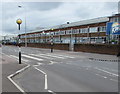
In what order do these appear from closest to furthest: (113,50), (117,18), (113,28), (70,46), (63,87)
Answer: (63,87)
(113,50)
(113,28)
(70,46)
(117,18)

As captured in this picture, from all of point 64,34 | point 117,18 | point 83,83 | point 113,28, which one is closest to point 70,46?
point 113,28

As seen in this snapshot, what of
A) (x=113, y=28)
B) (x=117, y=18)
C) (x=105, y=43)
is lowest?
(x=105, y=43)

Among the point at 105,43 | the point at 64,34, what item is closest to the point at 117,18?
the point at 105,43

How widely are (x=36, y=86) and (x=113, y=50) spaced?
61.3 ft

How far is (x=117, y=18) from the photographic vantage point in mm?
43438

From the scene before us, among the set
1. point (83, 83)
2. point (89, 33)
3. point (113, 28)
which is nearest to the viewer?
point (83, 83)

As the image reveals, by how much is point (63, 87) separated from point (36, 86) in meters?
1.28

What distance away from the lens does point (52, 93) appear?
5848 millimetres

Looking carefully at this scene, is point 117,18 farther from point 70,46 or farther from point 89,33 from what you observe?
point 70,46

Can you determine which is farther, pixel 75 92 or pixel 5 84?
pixel 5 84

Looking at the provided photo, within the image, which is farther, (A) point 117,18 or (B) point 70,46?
(A) point 117,18

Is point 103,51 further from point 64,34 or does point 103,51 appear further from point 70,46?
point 64,34

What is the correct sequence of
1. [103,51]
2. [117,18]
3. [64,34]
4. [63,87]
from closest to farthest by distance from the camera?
1. [63,87]
2. [103,51]
3. [117,18]
4. [64,34]

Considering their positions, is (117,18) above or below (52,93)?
above
